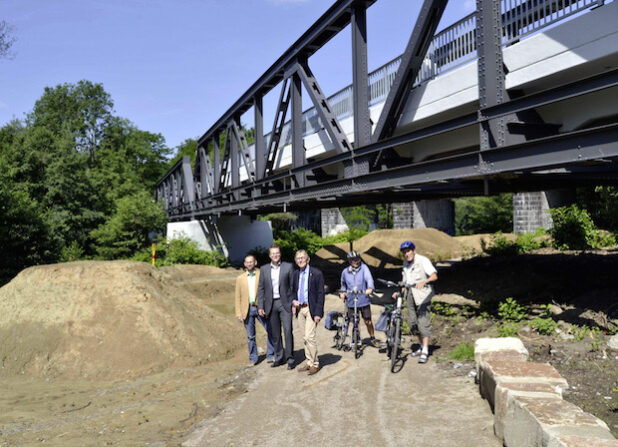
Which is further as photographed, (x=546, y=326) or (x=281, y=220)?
(x=281, y=220)

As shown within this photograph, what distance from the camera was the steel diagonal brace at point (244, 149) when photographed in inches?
785

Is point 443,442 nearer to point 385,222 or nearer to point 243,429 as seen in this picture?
point 243,429

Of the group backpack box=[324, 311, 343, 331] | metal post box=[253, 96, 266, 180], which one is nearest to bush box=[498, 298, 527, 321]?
backpack box=[324, 311, 343, 331]

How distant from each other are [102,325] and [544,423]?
27.6ft

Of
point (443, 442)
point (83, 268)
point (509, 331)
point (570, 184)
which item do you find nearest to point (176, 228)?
point (83, 268)

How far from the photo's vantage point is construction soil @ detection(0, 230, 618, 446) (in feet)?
20.0

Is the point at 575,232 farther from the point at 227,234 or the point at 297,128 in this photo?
the point at 227,234

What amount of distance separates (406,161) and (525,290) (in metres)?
4.23

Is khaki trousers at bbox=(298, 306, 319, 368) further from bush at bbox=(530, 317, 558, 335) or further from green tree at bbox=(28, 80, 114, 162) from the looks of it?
green tree at bbox=(28, 80, 114, 162)

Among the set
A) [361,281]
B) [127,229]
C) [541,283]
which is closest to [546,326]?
[361,281]

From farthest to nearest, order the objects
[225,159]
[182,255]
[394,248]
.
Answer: [182,255]
[394,248]
[225,159]

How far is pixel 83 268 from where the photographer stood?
11.2m

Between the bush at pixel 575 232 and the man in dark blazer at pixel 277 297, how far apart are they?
55.5 ft

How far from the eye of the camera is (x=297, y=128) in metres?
15.2
